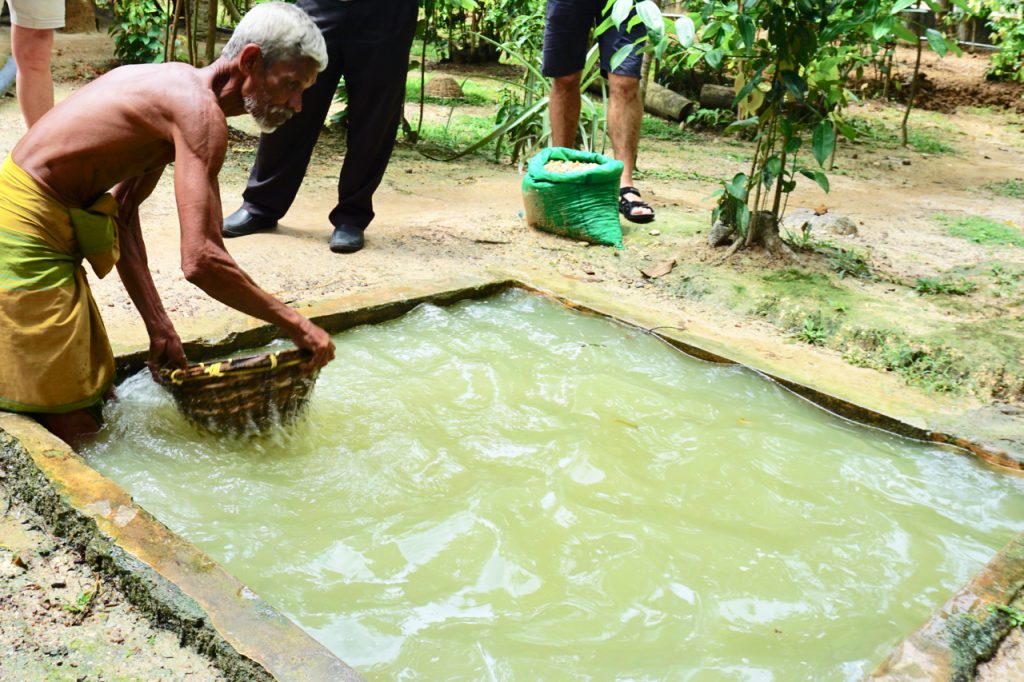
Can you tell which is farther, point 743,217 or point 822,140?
point 743,217

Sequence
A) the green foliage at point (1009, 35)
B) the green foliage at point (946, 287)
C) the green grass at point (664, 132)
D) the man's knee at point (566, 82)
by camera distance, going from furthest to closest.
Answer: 1. the green foliage at point (1009, 35)
2. the green grass at point (664, 132)
3. the man's knee at point (566, 82)
4. the green foliage at point (946, 287)

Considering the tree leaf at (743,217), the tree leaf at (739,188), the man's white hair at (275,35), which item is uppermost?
the man's white hair at (275,35)

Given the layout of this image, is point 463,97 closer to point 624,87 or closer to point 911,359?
point 624,87

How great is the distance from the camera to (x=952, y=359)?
342 cm

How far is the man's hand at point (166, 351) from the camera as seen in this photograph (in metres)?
2.71

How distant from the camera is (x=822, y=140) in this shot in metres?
4.07

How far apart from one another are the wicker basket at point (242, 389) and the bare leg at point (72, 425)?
22 cm

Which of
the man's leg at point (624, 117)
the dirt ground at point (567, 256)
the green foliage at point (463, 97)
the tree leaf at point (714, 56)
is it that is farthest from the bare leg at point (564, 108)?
the green foliage at point (463, 97)

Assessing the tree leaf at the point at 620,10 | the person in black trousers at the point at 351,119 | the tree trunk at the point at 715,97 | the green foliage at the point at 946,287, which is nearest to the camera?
the tree leaf at the point at 620,10

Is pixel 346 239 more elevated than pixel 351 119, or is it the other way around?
pixel 351 119

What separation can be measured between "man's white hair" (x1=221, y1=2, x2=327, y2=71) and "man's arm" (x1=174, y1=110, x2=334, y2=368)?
252 millimetres

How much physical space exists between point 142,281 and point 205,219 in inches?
25.1

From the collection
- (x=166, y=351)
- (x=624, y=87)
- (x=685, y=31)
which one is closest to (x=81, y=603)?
(x=166, y=351)

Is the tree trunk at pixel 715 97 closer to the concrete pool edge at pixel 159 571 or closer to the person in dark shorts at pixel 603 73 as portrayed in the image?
the person in dark shorts at pixel 603 73
